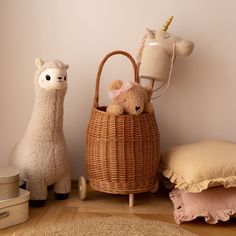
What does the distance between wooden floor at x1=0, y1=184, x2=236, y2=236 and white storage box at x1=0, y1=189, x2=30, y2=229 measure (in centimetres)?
2

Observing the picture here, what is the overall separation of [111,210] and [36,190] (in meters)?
0.29

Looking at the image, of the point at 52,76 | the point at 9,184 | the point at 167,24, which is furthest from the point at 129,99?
the point at 9,184

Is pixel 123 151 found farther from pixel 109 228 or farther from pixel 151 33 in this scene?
pixel 151 33

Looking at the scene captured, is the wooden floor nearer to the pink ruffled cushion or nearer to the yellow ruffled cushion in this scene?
the pink ruffled cushion

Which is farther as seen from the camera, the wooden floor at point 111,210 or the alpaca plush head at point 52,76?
the alpaca plush head at point 52,76

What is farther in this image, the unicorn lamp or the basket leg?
the unicorn lamp

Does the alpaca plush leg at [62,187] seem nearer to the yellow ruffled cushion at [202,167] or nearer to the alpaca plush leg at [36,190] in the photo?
the alpaca plush leg at [36,190]

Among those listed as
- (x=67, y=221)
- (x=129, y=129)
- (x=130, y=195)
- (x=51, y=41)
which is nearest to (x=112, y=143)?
(x=129, y=129)

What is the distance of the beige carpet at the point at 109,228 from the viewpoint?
4.07 ft

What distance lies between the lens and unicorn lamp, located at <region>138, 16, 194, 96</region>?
1.64 meters

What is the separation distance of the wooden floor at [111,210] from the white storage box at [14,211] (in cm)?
2

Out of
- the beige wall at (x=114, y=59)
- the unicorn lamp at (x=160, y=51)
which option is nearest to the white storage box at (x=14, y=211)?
the beige wall at (x=114, y=59)

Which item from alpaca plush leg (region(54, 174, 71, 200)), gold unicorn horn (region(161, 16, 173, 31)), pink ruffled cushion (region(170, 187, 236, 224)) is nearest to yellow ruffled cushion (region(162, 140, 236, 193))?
pink ruffled cushion (region(170, 187, 236, 224))

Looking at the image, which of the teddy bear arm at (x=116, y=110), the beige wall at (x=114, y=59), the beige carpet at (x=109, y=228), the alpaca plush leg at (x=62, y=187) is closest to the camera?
the beige carpet at (x=109, y=228)
